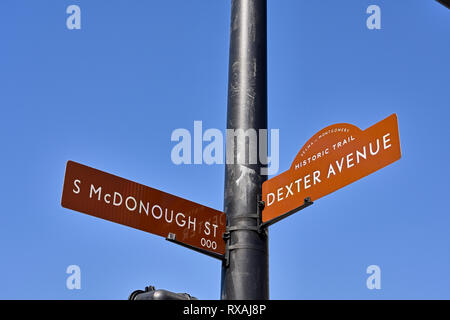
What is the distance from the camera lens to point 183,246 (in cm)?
490

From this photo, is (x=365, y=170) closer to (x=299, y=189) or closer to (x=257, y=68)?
(x=299, y=189)

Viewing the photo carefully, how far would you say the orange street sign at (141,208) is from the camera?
462 cm

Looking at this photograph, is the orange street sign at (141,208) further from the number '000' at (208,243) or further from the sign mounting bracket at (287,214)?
the sign mounting bracket at (287,214)

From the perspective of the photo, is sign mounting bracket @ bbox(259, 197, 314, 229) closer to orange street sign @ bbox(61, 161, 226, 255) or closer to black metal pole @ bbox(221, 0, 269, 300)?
black metal pole @ bbox(221, 0, 269, 300)

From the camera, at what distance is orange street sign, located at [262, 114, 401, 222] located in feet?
15.0

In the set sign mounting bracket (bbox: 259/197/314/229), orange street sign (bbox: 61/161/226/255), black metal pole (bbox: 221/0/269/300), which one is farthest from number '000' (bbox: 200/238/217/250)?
→ sign mounting bracket (bbox: 259/197/314/229)

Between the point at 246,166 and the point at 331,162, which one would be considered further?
the point at 246,166

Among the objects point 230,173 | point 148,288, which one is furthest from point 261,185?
point 148,288

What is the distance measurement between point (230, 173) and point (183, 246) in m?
0.70

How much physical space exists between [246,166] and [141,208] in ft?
2.97

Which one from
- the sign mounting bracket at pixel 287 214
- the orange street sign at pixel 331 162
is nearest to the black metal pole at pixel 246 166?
the sign mounting bracket at pixel 287 214

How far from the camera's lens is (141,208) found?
4824 mm

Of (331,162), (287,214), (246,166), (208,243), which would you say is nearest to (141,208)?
(208,243)

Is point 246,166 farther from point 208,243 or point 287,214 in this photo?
point 208,243
